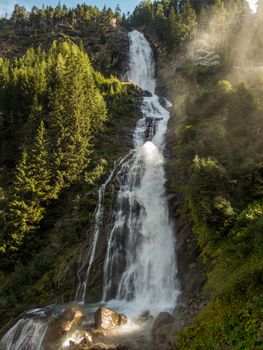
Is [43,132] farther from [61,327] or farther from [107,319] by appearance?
[107,319]

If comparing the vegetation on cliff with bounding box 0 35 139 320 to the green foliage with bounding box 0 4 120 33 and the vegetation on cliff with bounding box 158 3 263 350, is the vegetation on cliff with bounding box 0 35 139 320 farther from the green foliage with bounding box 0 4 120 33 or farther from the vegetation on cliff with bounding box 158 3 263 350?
the green foliage with bounding box 0 4 120 33

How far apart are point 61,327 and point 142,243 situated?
32.9ft

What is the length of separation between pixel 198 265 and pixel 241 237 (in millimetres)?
3951

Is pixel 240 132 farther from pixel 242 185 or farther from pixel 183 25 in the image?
pixel 183 25

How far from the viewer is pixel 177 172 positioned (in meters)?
33.2

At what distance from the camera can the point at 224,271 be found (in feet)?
59.4

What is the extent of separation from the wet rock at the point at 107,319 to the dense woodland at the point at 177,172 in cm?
500

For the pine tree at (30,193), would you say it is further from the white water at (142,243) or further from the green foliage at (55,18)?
the green foliage at (55,18)

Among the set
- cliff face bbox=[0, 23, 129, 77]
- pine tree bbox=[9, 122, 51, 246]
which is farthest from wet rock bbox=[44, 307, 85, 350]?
cliff face bbox=[0, 23, 129, 77]

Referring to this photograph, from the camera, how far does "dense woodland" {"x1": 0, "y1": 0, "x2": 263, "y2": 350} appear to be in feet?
48.3

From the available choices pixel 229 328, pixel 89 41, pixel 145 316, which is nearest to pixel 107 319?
pixel 145 316

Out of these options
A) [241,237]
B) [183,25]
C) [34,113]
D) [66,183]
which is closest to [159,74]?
[183,25]

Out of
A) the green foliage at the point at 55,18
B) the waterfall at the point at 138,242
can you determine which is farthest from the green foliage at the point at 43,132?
the green foliage at the point at 55,18

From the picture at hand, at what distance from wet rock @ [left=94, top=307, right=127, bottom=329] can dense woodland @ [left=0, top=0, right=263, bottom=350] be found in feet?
16.4
